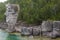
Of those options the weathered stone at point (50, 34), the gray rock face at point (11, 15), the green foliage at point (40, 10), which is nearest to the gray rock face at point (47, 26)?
the weathered stone at point (50, 34)

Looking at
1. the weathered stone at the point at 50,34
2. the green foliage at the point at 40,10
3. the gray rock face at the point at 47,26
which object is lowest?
the weathered stone at the point at 50,34

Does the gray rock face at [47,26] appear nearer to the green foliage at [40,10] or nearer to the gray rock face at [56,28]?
the gray rock face at [56,28]

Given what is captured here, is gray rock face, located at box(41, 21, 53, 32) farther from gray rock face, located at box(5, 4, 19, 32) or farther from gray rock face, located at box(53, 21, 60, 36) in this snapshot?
gray rock face, located at box(5, 4, 19, 32)

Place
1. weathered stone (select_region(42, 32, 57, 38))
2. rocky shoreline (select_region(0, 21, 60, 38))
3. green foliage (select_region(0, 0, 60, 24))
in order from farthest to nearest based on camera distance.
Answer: green foliage (select_region(0, 0, 60, 24)), rocky shoreline (select_region(0, 21, 60, 38)), weathered stone (select_region(42, 32, 57, 38))

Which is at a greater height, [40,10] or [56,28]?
[40,10]

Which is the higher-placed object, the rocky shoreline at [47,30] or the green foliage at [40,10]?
the green foliage at [40,10]

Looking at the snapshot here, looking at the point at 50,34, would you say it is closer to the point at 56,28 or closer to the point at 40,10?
the point at 56,28

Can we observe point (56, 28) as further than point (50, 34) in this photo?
No

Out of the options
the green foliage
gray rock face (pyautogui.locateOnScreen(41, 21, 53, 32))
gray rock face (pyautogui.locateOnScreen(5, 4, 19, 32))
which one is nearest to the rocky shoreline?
gray rock face (pyautogui.locateOnScreen(41, 21, 53, 32))

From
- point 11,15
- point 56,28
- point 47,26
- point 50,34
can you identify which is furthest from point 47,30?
point 11,15

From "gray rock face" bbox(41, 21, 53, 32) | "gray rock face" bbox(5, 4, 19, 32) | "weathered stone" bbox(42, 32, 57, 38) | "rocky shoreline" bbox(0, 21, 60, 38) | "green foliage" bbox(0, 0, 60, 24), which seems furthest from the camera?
"gray rock face" bbox(5, 4, 19, 32)

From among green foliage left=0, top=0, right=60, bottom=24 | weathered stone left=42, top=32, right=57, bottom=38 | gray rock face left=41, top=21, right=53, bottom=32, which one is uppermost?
green foliage left=0, top=0, right=60, bottom=24

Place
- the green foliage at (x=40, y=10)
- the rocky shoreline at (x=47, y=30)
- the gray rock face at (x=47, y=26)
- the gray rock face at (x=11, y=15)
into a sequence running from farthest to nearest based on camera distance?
the gray rock face at (x=11, y=15)
the green foliage at (x=40, y=10)
the gray rock face at (x=47, y=26)
the rocky shoreline at (x=47, y=30)

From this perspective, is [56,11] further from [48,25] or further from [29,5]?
[29,5]
